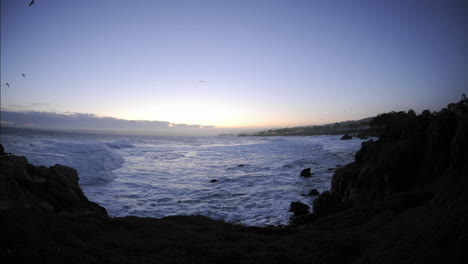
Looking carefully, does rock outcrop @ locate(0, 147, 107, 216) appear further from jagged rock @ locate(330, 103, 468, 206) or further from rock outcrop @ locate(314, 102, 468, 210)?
rock outcrop @ locate(314, 102, 468, 210)

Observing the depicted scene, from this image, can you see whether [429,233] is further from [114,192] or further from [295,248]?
[114,192]

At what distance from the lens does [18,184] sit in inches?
237

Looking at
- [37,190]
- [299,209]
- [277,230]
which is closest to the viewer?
[277,230]

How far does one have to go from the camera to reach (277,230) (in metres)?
5.43

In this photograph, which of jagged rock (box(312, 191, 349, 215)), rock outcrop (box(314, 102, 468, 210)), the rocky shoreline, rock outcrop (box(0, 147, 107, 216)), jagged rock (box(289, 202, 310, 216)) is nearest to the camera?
the rocky shoreline

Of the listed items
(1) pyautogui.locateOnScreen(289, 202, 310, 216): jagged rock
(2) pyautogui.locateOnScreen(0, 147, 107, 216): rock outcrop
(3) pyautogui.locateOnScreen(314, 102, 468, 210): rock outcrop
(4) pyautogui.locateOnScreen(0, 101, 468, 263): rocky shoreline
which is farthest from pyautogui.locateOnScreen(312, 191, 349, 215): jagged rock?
(2) pyautogui.locateOnScreen(0, 147, 107, 216): rock outcrop

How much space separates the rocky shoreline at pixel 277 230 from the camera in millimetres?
2941

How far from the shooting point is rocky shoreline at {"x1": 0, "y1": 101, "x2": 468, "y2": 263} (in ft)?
9.65

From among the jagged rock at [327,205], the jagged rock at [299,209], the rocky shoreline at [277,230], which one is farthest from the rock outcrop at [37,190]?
the jagged rock at [299,209]

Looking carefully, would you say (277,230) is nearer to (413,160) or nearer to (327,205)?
(327,205)

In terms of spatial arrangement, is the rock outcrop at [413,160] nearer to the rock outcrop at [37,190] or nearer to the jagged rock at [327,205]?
the jagged rock at [327,205]

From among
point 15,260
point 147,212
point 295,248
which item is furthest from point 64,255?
point 147,212

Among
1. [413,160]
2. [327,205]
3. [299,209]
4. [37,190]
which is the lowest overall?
[299,209]

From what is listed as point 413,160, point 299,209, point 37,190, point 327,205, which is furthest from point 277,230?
point 37,190
